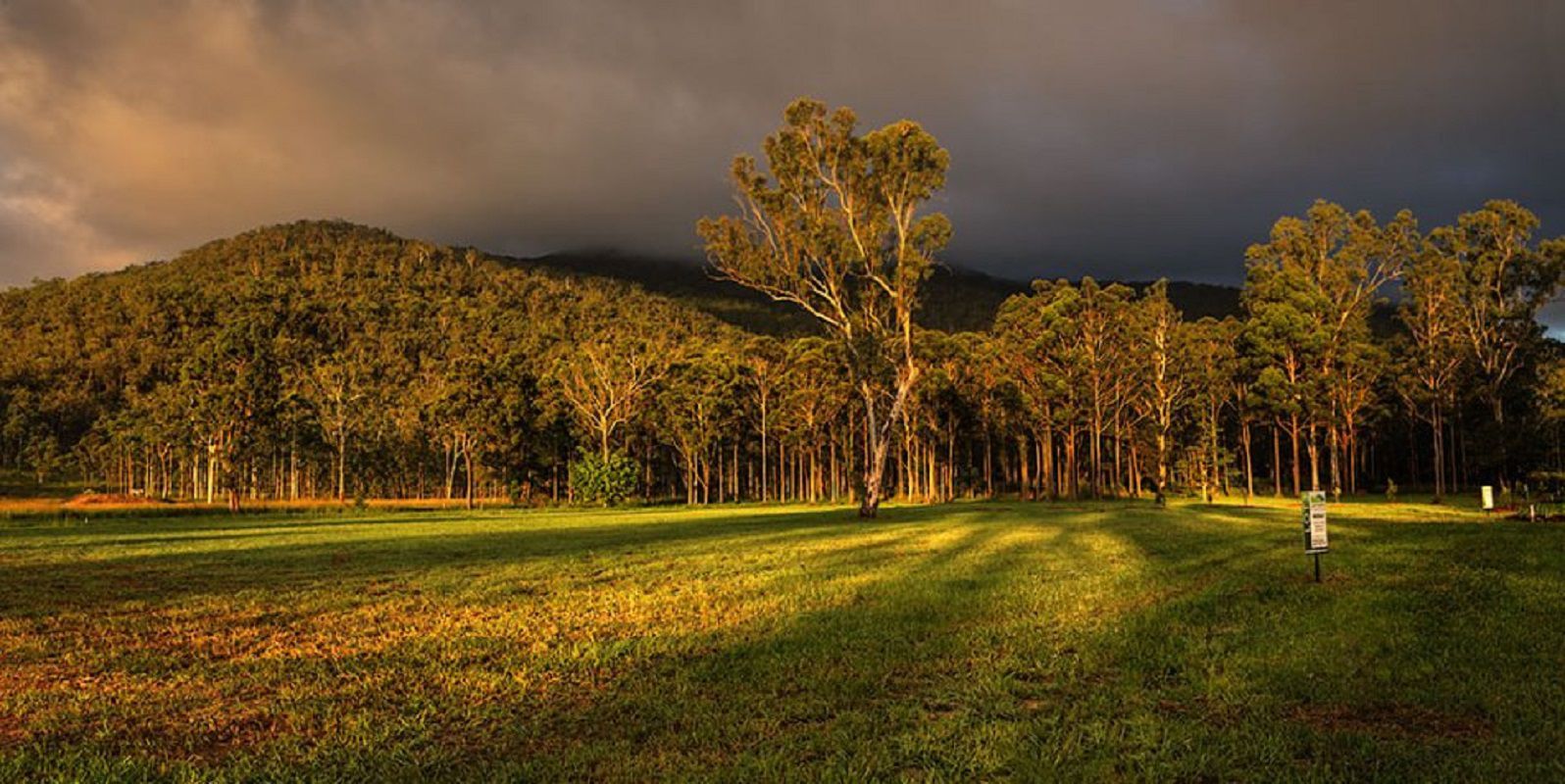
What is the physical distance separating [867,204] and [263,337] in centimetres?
5956

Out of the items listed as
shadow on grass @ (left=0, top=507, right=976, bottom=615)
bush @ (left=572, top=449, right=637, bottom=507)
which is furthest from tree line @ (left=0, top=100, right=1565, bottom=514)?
shadow on grass @ (left=0, top=507, right=976, bottom=615)

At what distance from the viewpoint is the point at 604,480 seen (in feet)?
215

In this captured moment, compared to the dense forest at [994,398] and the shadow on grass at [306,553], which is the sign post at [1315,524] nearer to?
the shadow on grass at [306,553]

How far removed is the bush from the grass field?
160ft

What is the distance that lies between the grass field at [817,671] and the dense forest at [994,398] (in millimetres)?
32591

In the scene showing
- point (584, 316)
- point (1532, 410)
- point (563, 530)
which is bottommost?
point (563, 530)

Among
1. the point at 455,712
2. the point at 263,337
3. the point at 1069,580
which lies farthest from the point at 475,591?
the point at 263,337

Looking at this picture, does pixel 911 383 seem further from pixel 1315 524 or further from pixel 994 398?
pixel 994 398

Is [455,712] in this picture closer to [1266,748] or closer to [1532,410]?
[1266,748]

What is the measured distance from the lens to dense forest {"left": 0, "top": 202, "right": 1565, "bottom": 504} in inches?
2416

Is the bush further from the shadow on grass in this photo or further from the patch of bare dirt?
the patch of bare dirt

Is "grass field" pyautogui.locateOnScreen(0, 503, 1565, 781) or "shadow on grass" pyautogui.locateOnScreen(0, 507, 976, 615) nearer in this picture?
"grass field" pyautogui.locateOnScreen(0, 503, 1565, 781)

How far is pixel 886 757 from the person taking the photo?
5746 mm

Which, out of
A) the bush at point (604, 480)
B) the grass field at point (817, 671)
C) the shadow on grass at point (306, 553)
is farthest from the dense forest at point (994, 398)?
the grass field at point (817, 671)
